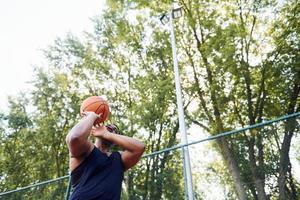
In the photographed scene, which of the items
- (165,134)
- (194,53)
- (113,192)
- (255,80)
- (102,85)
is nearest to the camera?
(113,192)

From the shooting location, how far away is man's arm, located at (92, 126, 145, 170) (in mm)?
2248

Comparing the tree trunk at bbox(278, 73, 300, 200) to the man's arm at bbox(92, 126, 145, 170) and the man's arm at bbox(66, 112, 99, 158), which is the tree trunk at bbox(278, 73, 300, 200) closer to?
the man's arm at bbox(92, 126, 145, 170)

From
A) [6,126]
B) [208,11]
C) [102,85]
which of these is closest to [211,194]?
[208,11]

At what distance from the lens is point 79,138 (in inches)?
75.3

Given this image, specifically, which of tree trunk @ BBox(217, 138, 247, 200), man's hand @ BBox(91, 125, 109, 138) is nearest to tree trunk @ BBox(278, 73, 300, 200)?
tree trunk @ BBox(217, 138, 247, 200)

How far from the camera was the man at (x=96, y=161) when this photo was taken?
6.38 ft

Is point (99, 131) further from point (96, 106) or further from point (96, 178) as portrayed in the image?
point (96, 106)

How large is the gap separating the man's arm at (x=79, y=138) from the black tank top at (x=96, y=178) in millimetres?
90

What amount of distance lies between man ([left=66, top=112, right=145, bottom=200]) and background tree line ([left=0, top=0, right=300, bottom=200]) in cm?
1161

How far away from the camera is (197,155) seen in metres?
5.75

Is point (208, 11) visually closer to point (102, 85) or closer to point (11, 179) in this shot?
point (102, 85)

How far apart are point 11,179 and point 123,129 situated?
7737 mm

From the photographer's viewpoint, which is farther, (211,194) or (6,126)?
(6,126)

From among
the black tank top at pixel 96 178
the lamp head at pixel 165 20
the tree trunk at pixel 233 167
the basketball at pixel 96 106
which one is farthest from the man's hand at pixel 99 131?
the lamp head at pixel 165 20
